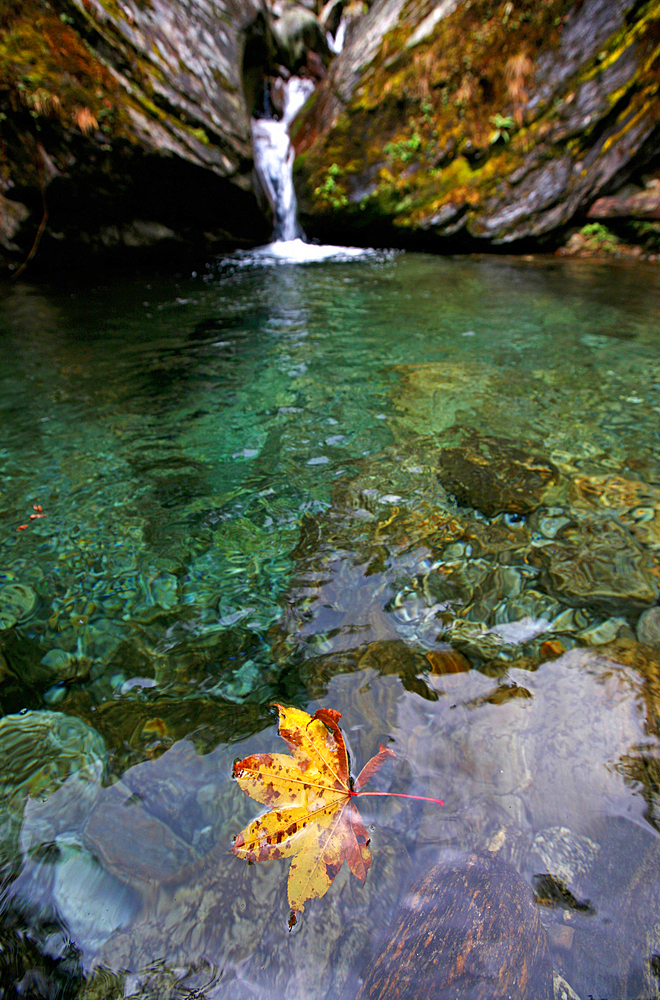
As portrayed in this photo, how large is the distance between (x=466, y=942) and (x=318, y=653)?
0.87 meters

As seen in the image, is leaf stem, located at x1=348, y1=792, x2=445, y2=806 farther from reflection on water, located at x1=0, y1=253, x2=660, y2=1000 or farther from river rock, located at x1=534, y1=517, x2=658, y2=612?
river rock, located at x1=534, y1=517, x2=658, y2=612

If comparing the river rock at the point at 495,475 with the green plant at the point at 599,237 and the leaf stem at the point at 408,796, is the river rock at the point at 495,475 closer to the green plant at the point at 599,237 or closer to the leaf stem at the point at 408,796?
the leaf stem at the point at 408,796

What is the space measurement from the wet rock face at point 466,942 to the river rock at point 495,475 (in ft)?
5.05

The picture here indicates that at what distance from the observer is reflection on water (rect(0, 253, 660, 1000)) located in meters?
1.10

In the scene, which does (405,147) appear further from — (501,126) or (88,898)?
(88,898)

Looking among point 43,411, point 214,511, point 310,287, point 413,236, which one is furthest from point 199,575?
point 413,236

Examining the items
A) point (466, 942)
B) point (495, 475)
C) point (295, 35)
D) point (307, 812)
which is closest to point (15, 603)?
point (307, 812)

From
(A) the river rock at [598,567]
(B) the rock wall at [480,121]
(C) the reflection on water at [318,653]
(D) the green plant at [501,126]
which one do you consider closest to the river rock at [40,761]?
(C) the reflection on water at [318,653]

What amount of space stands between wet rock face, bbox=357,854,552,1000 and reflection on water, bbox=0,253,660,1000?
0.10 ft

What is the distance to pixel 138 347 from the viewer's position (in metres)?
4.80

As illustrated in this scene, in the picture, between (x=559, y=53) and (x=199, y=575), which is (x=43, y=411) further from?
(x=559, y=53)

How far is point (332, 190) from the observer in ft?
35.6

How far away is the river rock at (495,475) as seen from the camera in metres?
2.41

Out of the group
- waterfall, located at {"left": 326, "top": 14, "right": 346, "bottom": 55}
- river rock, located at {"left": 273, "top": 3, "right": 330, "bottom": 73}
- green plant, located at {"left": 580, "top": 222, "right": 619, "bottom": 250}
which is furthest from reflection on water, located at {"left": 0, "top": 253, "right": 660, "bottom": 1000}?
waterfall, located at {"left": 326, "top": 14, "right": 346, "bottom": 55}
